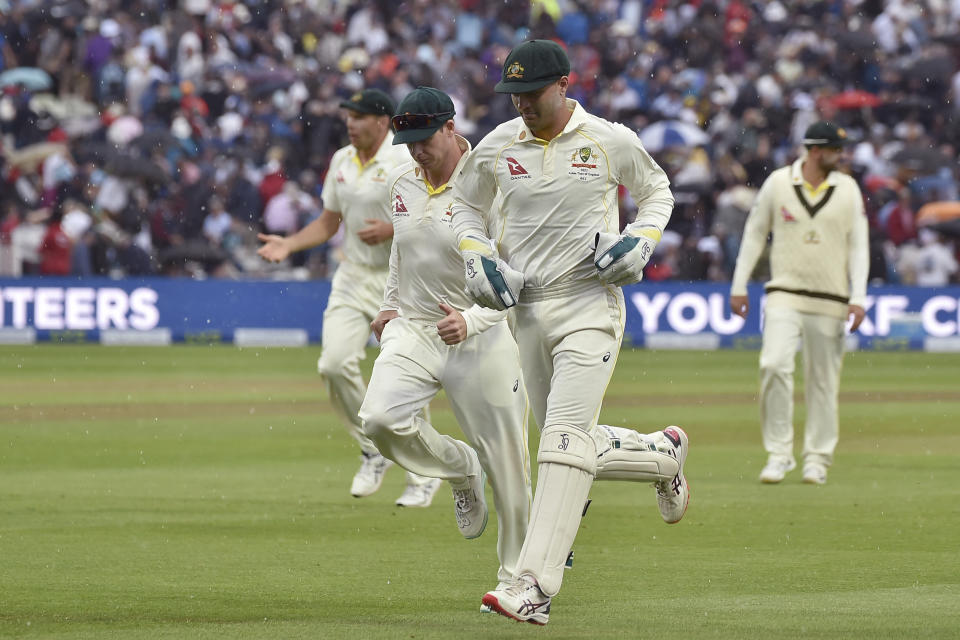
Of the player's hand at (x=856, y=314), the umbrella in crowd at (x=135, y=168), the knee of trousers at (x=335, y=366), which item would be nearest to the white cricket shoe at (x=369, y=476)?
the knee of trousers at (x=335, y=366)

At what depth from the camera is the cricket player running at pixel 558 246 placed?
7035 millimetres

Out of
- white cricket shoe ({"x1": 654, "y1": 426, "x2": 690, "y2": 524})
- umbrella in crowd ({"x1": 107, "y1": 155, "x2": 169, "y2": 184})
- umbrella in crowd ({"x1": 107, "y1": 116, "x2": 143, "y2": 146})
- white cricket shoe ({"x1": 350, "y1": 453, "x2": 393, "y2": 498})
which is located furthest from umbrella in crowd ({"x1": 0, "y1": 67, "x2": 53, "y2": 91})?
white cricket shoe ({"x1": 654, "y1": 426, "x2": 690, "y2": 524})

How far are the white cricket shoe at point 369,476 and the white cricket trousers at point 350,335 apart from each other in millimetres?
49

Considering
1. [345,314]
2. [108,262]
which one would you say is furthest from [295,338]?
[345,314]

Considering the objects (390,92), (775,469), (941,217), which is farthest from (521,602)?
(390,92)

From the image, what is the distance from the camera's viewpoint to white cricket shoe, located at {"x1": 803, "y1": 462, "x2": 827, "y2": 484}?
39.7ft

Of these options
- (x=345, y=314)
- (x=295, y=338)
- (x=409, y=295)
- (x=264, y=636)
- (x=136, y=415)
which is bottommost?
(x=295, y=338)

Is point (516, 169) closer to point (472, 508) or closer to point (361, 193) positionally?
point (472, 508)

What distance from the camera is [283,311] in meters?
25.7

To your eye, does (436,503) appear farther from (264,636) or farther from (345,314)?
(264,636)

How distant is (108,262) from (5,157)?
3165 millimetres

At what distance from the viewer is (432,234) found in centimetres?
843

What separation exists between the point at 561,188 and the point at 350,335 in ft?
14.5

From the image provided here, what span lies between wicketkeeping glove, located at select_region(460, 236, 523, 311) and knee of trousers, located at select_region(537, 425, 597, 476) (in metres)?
0.58
